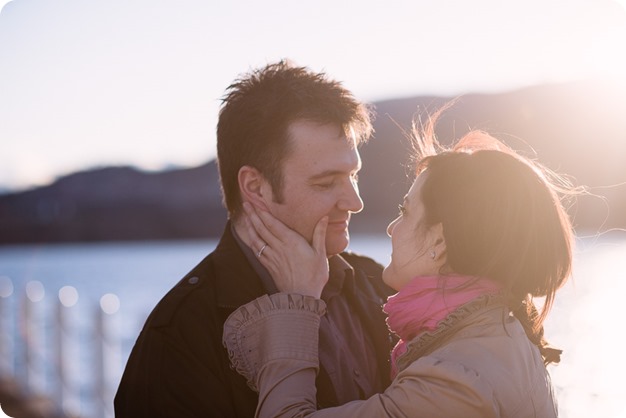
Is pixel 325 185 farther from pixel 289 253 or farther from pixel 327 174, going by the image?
pixel 289 253

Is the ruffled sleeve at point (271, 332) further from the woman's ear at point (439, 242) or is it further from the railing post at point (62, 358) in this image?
the railing post at point (62, 358)

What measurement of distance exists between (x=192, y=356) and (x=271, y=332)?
0.28 m

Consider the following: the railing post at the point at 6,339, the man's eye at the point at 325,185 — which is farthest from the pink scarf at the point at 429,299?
the railing post at the point at 6,339

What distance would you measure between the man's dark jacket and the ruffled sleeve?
82 millimetres

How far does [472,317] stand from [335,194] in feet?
2.95

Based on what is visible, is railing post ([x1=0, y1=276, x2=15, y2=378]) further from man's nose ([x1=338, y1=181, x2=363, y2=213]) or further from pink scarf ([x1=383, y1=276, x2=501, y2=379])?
pink scarf ([x1=383, y1=276, x2=501, y2=379])

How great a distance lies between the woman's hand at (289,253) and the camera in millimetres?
2617

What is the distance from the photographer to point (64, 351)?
26.6 feet

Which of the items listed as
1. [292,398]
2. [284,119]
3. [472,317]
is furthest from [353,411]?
[284,119]

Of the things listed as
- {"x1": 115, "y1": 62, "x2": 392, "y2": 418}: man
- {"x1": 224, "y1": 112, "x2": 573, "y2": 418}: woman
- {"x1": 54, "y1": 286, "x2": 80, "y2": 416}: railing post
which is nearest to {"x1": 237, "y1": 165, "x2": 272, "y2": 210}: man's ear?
{"x1": 115, "y1": 62, "x2": 392, "y2": 418}: man

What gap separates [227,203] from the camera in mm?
3127

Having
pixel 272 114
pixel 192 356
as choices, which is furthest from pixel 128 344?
pixel 192 356

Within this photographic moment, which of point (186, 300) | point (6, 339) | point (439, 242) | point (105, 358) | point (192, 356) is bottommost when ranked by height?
point (6, 339)

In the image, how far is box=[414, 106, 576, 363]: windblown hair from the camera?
228cm
